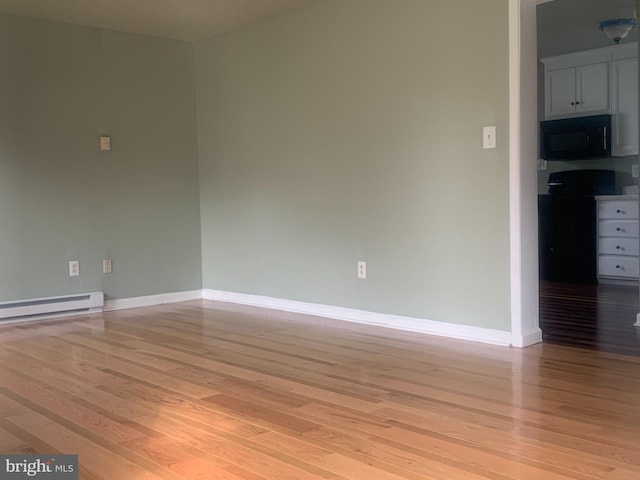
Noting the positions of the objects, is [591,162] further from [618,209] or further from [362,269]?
[362,269]

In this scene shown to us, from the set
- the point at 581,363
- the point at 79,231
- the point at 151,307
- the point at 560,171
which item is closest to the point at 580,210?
the point at 560,171

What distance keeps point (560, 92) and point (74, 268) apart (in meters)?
5.11

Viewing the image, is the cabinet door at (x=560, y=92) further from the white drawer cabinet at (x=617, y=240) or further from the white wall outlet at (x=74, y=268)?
the white wall outlet at (x=74, y=268)

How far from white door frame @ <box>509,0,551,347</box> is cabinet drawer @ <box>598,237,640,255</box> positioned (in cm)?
310

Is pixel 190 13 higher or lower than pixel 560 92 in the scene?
higher

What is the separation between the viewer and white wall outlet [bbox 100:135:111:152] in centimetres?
485

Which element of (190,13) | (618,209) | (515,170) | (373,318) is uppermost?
(190,13)

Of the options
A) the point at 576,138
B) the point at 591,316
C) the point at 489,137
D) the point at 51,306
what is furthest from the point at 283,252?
the point at 576,138

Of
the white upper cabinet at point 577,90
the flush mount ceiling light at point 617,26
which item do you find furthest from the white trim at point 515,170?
the white upper cabinet at point 577,90

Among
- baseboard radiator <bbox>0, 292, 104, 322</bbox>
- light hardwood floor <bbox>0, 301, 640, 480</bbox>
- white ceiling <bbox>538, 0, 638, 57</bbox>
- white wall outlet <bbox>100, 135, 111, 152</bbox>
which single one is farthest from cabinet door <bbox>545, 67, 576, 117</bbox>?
baseboard radiator <bbox>0, 292, 104, 322</bbox>

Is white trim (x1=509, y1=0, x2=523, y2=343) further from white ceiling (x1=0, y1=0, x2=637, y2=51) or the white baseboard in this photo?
white ceiling (x1=0, y1=0, x2=637, y2=51)

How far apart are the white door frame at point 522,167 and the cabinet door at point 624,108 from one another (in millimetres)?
3414

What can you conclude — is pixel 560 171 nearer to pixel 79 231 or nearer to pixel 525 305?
pixel 525 305

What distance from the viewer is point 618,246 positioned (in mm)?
6117
